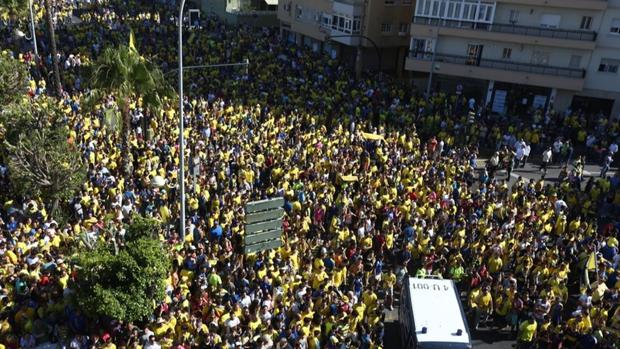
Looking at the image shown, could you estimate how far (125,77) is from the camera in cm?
1862

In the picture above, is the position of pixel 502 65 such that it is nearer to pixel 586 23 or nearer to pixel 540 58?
pixel 540 58

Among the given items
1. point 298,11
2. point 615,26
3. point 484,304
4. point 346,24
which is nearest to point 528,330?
point 484,304

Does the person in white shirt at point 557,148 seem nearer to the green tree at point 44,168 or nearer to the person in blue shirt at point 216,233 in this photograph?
the person in blue shirt at point 216,233

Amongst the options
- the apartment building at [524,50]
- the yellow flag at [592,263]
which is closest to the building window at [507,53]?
the apartment building at [524,50]

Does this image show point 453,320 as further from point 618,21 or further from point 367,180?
point 618,21

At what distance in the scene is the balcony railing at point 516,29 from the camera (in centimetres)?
3209

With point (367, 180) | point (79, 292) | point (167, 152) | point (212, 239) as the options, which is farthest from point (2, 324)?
point (367, 180)

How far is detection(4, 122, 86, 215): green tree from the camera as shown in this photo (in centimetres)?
1675

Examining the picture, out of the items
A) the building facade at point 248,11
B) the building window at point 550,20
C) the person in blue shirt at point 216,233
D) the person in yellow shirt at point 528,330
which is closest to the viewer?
the person in yellow shirt at point 528,330

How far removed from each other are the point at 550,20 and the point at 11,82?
29.1m

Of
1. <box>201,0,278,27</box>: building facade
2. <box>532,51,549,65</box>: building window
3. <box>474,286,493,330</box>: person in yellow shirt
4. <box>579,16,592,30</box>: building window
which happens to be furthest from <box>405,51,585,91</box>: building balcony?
<box>474,286,493,330</box>: person in yellow shirt

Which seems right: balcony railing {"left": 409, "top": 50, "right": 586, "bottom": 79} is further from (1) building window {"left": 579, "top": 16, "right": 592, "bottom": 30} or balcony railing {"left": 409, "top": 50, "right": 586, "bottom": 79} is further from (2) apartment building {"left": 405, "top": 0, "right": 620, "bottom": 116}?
(1) building window {"left": 579, "top": 16, "right": 592, "bottom": 30}

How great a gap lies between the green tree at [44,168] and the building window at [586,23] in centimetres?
2885

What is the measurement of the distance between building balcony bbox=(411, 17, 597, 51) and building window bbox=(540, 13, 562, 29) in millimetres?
438
